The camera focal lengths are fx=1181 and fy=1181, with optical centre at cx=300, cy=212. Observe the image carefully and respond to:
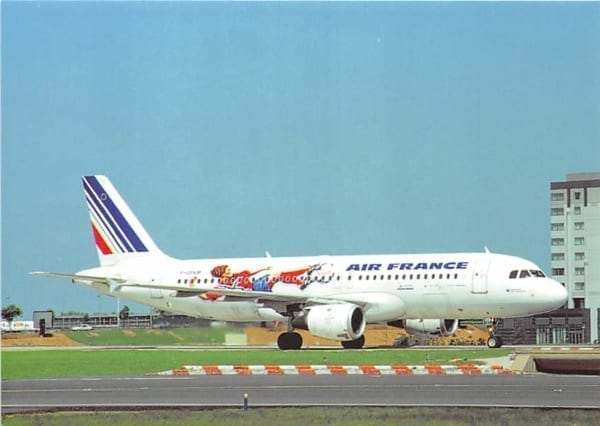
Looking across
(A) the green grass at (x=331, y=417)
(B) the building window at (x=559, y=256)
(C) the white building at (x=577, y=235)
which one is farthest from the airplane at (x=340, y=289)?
(B) the building window at (x=559, y=256)

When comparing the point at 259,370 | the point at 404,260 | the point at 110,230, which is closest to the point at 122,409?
the point at 259,370

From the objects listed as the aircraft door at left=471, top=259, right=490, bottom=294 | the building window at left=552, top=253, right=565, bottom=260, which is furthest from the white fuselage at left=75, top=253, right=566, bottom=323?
the building window at left=552, top=253, right=565, bottom=260

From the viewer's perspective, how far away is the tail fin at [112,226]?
65.9 metres

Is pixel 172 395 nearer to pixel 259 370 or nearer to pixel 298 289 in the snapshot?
pixel 259 370

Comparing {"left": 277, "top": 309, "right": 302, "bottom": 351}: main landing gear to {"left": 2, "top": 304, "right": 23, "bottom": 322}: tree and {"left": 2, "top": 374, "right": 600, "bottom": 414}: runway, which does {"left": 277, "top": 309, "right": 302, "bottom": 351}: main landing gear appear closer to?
{"left": 2, "top": 374, "right": 600, "bottom": 414}: runway

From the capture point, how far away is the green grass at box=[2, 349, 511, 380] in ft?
137

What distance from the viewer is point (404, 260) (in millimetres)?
55156

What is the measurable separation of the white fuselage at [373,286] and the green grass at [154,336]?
163 cm

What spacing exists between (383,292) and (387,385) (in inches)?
910

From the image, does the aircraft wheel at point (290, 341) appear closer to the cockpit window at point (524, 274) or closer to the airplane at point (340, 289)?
the airplane at point (340, 289)

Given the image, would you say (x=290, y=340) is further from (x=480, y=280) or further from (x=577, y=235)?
A: (x=577, y=235)

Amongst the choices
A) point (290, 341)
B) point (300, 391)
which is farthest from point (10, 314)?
point (300, 391)

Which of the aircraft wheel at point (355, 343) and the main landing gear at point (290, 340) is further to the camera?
the aircraft wheel at point (355, 343)

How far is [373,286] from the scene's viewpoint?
55.1 metres
